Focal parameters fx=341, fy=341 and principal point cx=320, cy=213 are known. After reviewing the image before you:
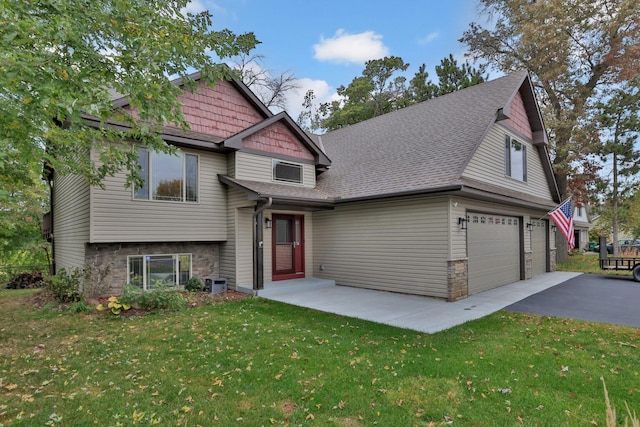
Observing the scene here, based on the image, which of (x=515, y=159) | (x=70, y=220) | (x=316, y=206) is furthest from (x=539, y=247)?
(x=70, y=220)

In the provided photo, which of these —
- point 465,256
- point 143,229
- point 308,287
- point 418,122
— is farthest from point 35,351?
point 418,122

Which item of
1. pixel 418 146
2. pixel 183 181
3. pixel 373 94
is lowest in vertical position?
pixel 183 181

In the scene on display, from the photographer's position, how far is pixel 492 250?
1022 centimetres

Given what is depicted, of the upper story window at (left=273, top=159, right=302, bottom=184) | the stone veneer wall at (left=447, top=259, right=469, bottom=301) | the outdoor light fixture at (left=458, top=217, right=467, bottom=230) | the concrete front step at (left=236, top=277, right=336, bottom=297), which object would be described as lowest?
the concrete front step at (left=236, top=277, right=336, bottom=297)

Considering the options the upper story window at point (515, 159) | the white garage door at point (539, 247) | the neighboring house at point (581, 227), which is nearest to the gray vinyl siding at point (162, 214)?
the upper story window at point (515, 159)

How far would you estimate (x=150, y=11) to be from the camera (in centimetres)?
491

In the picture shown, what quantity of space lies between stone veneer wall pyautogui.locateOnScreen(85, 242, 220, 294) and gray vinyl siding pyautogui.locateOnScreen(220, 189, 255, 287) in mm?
394

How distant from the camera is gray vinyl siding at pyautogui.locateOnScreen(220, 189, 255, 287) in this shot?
31.4 feet

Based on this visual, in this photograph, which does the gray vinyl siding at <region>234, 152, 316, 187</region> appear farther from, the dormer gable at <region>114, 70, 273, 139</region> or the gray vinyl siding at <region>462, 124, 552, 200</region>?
the gray vinyl siding at <region>462, 124, 552, 200</region>

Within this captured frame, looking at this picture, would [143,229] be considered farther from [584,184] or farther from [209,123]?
[584,184]

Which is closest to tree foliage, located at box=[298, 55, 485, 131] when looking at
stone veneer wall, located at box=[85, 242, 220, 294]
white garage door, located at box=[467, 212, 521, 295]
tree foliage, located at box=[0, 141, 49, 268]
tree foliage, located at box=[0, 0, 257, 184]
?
white garage door, located at box=[467, 212, 521, 295]

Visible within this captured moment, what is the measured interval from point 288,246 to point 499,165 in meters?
7.20

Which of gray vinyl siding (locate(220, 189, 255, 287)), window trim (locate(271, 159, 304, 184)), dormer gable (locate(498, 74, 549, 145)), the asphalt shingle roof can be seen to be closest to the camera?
the asphalt shingle roof

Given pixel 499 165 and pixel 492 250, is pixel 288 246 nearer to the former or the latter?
pixel 492 250
